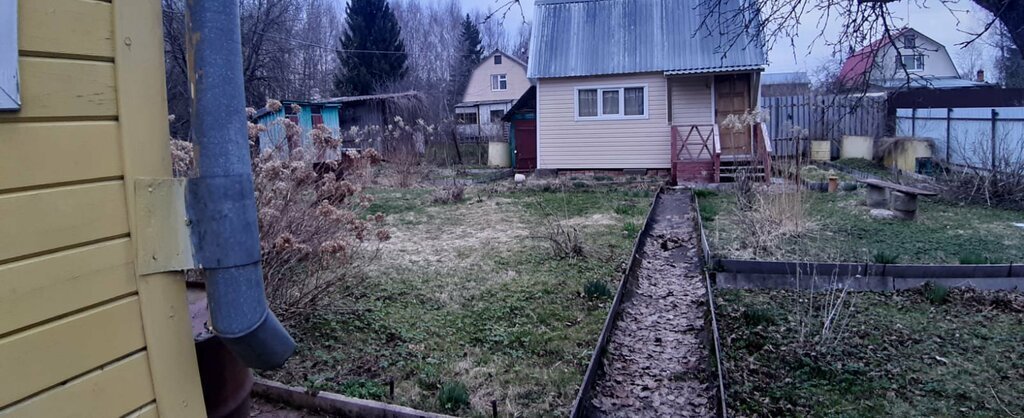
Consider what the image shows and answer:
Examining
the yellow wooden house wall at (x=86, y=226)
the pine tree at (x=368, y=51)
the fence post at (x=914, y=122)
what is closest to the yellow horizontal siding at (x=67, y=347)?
the yellow wooden house wall at (x=86, y=226)

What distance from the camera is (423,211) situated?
438 inches

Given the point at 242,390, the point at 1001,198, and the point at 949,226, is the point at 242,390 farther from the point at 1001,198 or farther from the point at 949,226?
the point at 1001,198

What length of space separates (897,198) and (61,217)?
9.54 metres

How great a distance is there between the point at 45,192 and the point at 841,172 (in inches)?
672

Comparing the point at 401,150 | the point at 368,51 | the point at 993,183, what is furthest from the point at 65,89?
the point at 368,51

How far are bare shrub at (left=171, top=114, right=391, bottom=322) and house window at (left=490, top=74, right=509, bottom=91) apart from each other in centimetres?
3960

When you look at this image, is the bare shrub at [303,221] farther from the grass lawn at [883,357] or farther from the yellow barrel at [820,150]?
the yellow barrel at [820,150]

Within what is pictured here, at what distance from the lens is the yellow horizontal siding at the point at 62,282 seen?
1.25 m

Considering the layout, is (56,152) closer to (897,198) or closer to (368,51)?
(897,198)

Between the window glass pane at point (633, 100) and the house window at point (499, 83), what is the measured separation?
28.6 m

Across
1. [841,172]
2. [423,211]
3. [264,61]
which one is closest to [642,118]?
[841,172]

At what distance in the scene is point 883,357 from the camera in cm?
394

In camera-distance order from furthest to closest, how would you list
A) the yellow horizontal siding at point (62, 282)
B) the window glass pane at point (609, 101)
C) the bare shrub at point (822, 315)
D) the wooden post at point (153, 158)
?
the window glass pane at point (609, 101) → the bare shrub at point (822, 315) → the wooden post at point (153, 158) → the yellow horizontal siding at point (62, 282)

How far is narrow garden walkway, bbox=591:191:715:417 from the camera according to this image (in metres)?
3.49
